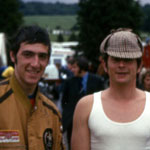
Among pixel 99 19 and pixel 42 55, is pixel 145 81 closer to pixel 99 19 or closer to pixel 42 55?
pixel 42 55

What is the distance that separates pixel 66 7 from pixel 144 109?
16928 cm

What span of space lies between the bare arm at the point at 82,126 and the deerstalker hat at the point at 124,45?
1.28ft

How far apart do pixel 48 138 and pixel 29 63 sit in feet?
1.91

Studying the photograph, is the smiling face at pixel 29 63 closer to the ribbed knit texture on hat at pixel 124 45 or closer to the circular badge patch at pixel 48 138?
the circular badge patch at pixel 48 138

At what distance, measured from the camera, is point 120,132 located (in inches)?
91.8

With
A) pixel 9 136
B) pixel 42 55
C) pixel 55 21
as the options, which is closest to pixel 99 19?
pixel 42 55

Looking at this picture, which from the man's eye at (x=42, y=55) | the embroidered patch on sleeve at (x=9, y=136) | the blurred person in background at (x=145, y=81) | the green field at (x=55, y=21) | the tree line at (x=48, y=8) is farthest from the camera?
the tree line at (x=48, y=8)

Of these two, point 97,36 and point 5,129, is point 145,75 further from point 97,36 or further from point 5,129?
point 97,36

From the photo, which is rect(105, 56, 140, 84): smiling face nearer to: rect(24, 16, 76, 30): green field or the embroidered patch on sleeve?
the embroidered patch on sleeve

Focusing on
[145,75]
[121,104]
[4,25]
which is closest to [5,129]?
[121,104]

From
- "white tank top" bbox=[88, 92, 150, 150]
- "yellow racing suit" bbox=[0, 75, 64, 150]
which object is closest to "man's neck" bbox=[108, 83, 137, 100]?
"white tank top" bbox=[88, 92, 150, 150]

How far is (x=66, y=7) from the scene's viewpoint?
552 ft

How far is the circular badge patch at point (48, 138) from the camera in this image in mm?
2482

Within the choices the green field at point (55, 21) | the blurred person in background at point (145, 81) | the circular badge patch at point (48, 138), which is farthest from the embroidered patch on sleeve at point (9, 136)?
the green field at point (55, 21)
